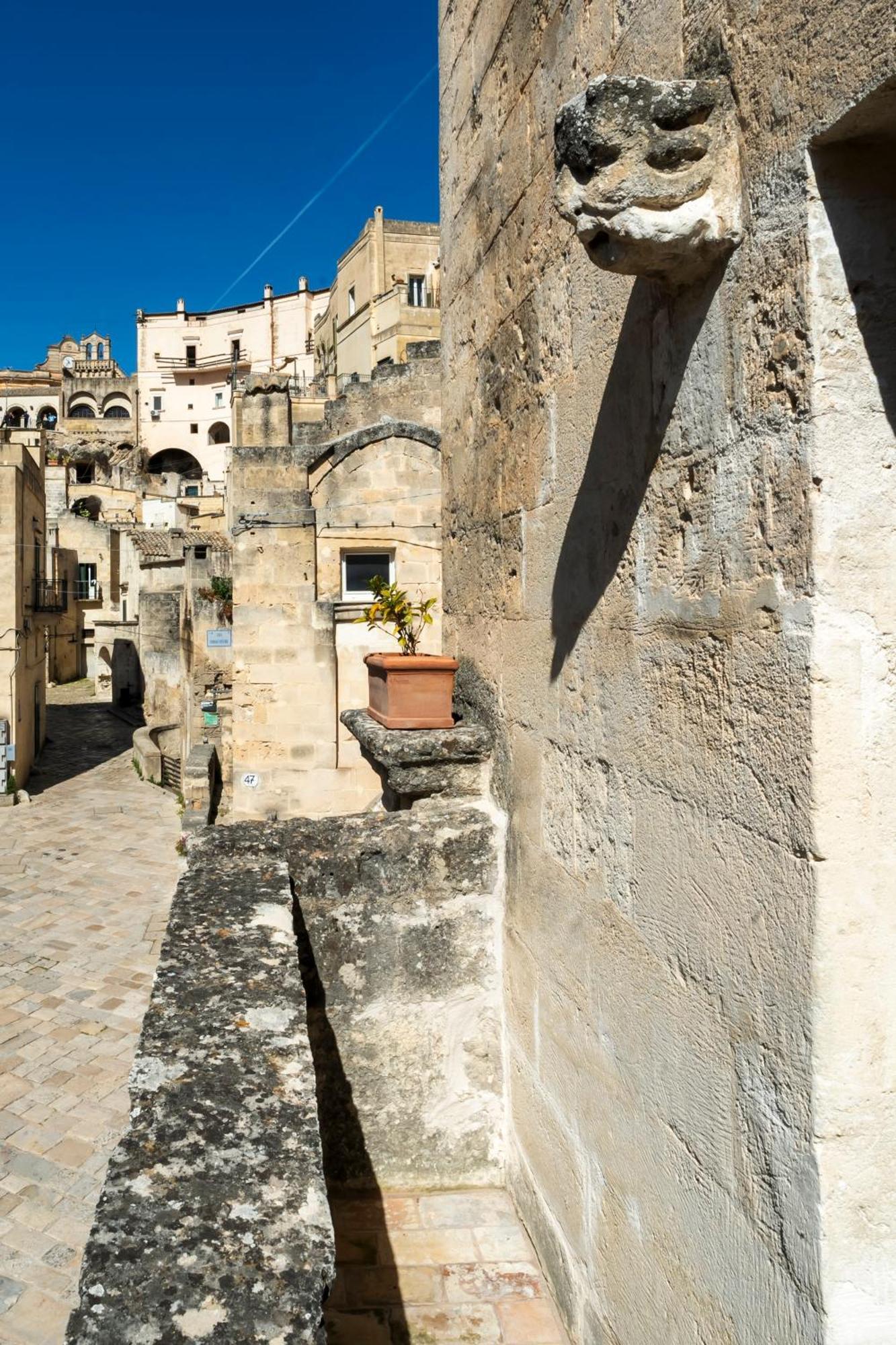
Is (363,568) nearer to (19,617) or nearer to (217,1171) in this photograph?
(217,1171)

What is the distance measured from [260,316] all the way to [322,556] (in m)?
50.9

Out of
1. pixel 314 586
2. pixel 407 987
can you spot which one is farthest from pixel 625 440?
pixel 314 586

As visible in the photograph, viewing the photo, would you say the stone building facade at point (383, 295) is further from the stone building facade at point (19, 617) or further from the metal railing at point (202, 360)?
the metal railing at point (202, 360)

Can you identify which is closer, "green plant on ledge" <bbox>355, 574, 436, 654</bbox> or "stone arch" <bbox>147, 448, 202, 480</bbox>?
"green plant on ledge" <bbox>355, 574, 436, 654</bbox>

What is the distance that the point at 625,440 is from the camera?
7.25 ft

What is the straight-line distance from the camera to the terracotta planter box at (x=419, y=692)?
3768 mm

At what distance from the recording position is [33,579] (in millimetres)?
19453

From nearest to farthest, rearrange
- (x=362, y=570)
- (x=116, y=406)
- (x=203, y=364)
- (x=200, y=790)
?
1. (x=362, y=570)
2. (x=200, y=790)
3. (x=203, y=364)
4. (x=116, y=406)

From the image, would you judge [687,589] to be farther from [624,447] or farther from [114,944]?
[114,944]

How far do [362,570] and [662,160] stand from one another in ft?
26.4

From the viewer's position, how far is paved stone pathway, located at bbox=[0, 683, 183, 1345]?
4.96 m

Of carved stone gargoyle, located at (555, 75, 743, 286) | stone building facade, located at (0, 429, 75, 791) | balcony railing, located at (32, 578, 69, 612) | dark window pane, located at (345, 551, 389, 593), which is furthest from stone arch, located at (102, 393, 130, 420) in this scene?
carved stone gargoyle, located at (555, 75, 743, 286)

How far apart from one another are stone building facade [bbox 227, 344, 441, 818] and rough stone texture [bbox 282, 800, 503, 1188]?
231 inches

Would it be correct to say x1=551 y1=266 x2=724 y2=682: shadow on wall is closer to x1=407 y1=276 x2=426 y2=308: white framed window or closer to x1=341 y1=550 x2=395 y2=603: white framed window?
x1=341 y1=550 x2=395 y2=603: white framed window
